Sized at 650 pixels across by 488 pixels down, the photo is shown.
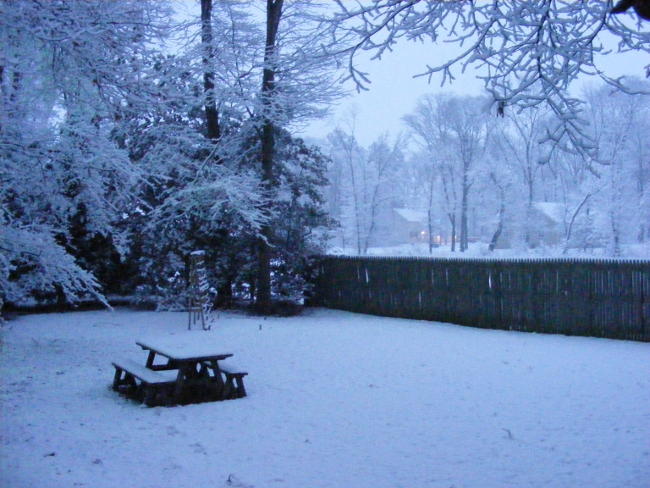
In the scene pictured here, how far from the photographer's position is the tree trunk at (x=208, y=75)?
16281mm

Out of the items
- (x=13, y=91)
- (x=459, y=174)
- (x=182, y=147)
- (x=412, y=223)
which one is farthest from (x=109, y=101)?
(x=412, y=223)

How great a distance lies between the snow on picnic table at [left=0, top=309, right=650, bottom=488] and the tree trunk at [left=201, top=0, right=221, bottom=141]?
26.2ft

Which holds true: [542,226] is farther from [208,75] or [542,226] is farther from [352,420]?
[352,420]

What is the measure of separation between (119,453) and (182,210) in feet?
40.0

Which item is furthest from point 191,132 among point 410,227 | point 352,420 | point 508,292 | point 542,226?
point 410,227

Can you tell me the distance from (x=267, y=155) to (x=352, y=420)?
11.4 meters

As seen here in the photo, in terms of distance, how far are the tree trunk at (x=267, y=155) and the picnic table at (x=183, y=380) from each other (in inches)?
333

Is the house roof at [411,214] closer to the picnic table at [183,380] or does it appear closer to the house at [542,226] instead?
the house at [542,226]

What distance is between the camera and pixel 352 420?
6.71 m

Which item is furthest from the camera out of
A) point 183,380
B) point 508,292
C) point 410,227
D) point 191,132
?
point 410,227

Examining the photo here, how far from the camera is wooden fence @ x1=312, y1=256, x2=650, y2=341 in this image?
12156mm

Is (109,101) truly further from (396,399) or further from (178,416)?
(396,399)

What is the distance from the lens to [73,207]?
10.3 metres

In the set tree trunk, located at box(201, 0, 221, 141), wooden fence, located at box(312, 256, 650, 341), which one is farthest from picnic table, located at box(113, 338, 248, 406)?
tree trunk, located at box(201, 0, 221, 141)
